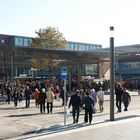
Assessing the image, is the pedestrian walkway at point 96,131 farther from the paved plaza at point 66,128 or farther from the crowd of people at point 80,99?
the crowd of people at point 80,99

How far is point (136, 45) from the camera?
8294 centimetres

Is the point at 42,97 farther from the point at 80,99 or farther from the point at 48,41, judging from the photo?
the point at 48,41

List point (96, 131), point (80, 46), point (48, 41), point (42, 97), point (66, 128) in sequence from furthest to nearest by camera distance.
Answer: point (80, 46)
point (48, 41)
point (42, 97)
point (66, 128)
point (96, 131)

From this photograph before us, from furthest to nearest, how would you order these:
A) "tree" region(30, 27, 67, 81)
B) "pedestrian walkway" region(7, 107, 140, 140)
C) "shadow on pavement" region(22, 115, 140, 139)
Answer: "tree" region(30, 27, 67, 81) < "shadow on pavement" region(22, 115, 140, 139) < "pedestrian walkway" region(7, 107, 140, 140)

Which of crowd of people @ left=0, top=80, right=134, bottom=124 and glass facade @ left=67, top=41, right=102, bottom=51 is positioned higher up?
glass facade @ left=67, top=41, right=102, bottom=51

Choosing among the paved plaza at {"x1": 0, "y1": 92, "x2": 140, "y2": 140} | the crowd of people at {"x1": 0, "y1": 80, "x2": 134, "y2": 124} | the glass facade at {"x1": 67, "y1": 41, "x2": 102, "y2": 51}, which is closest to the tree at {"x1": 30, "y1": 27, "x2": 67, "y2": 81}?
the crowd of people at {"x1": 0, "y1": 80, "x2": 134, "y2": 124}

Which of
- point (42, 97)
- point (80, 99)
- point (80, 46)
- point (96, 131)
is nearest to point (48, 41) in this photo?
point (42, 97)

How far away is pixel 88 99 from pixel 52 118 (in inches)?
132

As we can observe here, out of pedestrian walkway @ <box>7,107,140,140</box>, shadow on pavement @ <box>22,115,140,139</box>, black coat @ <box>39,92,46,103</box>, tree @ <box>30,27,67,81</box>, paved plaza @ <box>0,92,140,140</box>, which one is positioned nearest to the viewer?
pedestrian walkway @ <box>7,107,140,140</box>

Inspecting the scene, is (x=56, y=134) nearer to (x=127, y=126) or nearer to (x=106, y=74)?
(x=127, y=126)

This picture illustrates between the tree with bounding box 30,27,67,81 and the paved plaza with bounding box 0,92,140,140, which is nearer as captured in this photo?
the paved plaza with bounding box 0,92,140,140

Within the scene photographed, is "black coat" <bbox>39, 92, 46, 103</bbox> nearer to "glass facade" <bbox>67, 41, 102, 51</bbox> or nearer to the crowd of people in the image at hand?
the crowd of people

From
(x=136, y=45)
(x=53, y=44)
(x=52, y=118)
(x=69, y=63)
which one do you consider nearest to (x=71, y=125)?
(x=52, y=118)

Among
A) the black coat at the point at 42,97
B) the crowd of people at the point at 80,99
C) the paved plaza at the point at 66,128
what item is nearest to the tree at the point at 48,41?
the crowd of people at the point at 80,99
